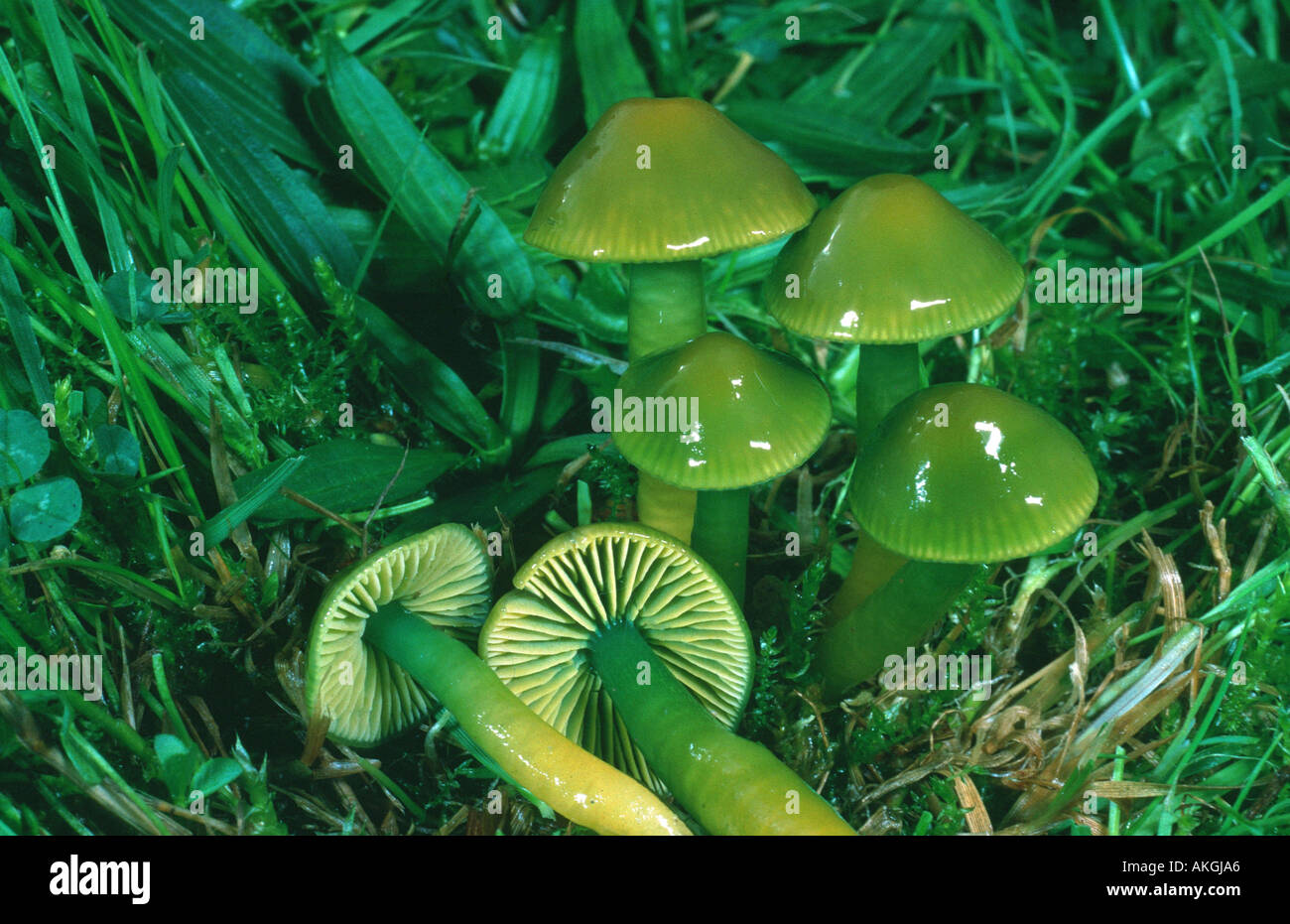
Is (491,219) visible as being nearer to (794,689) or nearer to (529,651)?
(529,651)

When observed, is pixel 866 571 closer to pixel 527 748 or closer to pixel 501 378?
pixel 527 748

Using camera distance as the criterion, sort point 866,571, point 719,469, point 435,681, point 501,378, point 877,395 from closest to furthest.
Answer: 1. point 719,469
2. point 435,681
3. point 877,395
4. point 866,571
5. point 501,378

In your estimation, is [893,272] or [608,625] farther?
[608,625]

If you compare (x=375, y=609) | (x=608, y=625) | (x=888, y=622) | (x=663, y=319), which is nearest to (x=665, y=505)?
(x=608, y=625)

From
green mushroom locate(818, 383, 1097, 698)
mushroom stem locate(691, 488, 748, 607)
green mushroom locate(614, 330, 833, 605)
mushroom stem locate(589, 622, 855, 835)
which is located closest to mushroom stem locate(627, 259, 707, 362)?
green mushroom locate(614, 330, 833, 605)

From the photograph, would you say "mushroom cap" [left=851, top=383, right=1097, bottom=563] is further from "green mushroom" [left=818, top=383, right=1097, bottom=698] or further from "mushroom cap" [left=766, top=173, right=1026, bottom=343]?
"mushroom cap" [left=766, top=173, right=1026, bottom=343]

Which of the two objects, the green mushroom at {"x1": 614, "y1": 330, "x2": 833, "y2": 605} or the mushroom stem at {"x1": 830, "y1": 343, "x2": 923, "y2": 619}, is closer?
the green mushroom at {"x1": 614, "y1": 330, "x2": 833, "y2": 605}
